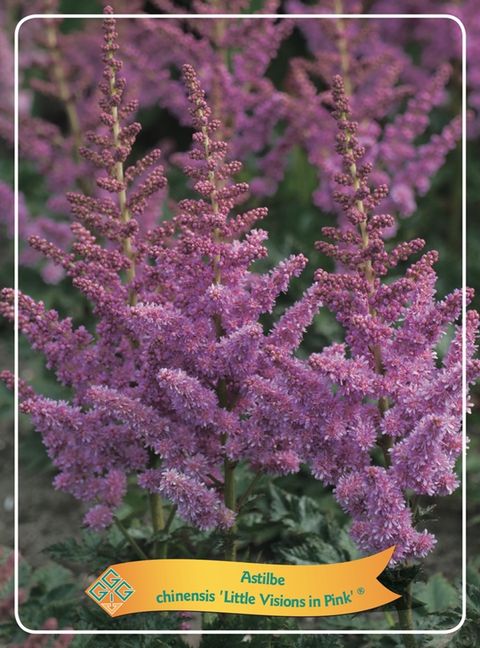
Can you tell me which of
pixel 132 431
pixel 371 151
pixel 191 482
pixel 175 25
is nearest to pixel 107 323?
pixel 132 431

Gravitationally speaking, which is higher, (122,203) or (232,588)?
(122,203)

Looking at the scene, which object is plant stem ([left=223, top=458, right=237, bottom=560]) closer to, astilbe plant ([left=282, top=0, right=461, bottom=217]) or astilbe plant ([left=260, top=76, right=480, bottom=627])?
astilbe plant ([left=260, top=76, right=480, bottom=627])

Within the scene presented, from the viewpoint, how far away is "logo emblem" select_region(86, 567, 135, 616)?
282cm

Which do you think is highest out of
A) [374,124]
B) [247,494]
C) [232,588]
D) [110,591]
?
[374,124]

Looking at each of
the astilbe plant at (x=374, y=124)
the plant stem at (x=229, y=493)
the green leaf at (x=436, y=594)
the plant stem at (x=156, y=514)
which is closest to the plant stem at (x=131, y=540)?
the plant stem at (x=156, y=514)

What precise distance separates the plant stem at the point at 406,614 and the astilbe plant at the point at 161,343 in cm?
41

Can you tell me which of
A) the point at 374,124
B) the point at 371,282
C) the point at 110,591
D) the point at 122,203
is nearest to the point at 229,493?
the point at 110,591

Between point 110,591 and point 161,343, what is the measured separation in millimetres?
658

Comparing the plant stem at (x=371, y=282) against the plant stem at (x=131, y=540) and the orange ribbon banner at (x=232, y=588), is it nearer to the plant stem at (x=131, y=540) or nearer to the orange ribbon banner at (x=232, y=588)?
the orange ribbon banner at (x=232, y=588)

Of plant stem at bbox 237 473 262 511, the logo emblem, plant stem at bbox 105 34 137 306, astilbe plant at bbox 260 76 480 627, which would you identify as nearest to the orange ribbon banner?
the logo emblem

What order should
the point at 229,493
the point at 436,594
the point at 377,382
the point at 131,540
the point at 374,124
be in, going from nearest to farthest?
the point at 377,382
the point at 229,493
the point at 131,540
the point at 436,594
the point at 374,124

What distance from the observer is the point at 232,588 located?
110 inches

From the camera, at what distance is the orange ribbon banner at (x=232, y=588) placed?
277 cm

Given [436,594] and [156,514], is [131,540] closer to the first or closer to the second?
[156,514]
